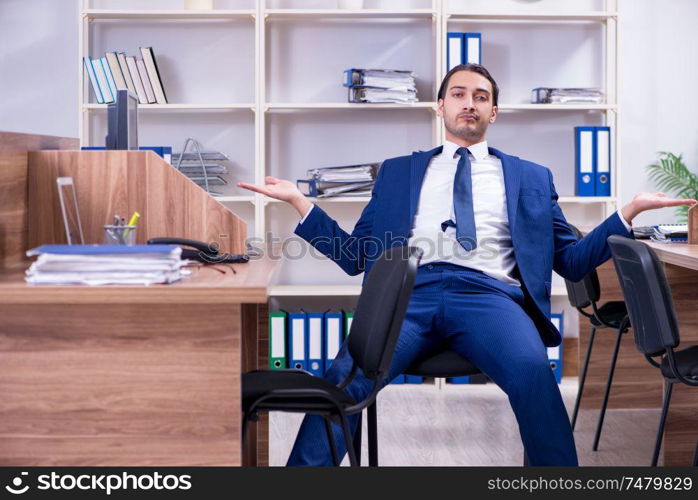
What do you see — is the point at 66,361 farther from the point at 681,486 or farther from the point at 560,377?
the point at 560,377

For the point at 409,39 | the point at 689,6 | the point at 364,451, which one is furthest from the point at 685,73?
the point at 364,451

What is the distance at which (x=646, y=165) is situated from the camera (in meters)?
4.67

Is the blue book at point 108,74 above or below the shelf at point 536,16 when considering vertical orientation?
below

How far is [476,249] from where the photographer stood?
109 inches

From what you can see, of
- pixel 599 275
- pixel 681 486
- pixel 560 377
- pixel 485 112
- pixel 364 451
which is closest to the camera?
pixel 681 486

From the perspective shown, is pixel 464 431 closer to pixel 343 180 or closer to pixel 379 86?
pixel 343 180

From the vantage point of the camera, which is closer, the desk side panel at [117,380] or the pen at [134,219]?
the desk side panel at [117,380]

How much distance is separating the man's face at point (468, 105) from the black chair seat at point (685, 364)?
924 mm

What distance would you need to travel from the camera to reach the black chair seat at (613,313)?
346 cm

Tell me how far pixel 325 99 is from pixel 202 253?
2435 millimetres

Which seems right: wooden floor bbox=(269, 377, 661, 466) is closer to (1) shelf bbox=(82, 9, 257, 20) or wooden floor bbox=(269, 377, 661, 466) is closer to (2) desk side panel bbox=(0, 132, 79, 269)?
(2) desk side panel bbox=(0, 132, 79, 269)

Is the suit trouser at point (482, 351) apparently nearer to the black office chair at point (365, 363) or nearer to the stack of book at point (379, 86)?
the black office chair at point (365, 363)

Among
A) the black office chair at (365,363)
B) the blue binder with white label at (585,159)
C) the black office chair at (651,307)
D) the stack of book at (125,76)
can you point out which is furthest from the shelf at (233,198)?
the black office chair at (365,363)

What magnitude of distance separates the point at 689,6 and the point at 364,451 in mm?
2872
